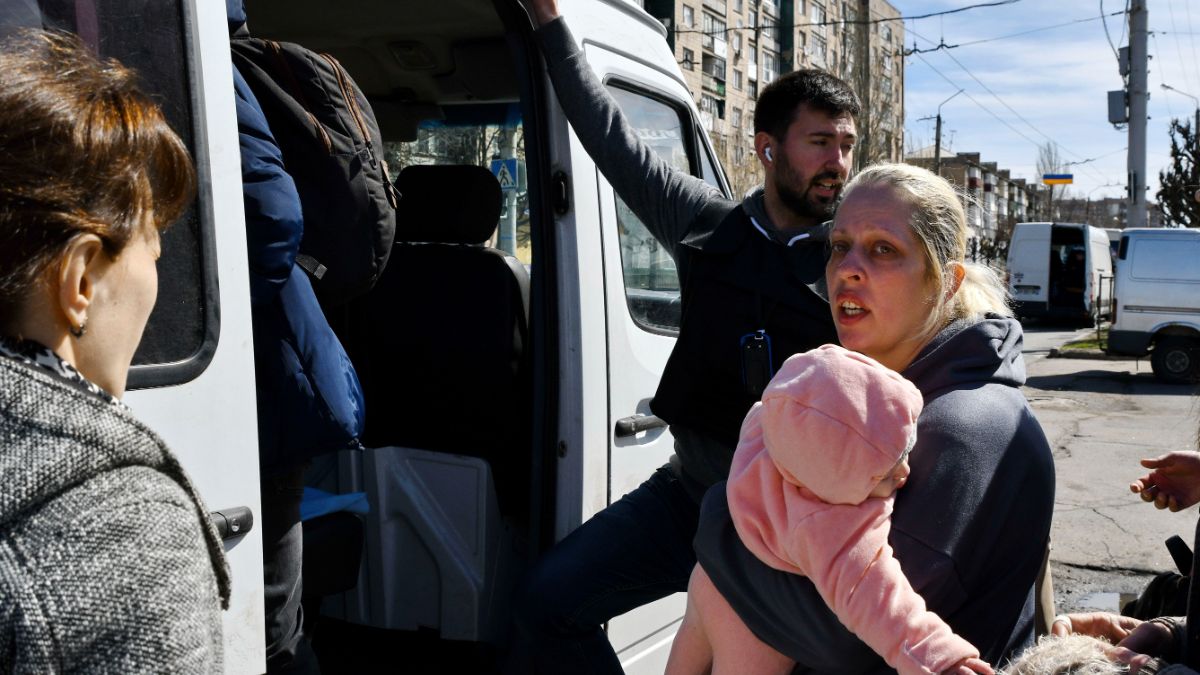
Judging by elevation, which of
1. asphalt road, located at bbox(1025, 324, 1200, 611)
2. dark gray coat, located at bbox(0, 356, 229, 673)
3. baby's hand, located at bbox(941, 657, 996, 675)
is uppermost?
dark gray coat, located at bbox(0, 356, 229, 673)

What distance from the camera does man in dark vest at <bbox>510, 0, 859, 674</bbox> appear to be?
266 centimetres

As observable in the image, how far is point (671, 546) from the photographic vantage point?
2801 mm

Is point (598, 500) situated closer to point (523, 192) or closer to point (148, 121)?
point (523, 192)

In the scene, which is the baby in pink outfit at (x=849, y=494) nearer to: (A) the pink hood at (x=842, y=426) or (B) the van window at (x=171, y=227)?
(A) the pink hood at (x=842, y=426)

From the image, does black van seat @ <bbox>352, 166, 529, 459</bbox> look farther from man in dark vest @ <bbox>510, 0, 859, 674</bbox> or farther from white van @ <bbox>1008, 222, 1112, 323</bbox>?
white van @ <bbox>1008, 222, 1112, 323</bbox>

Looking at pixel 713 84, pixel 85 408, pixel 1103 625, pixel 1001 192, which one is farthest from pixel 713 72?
pixel 85 408

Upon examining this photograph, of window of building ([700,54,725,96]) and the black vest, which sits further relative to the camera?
window of building ([700,54,725,96])

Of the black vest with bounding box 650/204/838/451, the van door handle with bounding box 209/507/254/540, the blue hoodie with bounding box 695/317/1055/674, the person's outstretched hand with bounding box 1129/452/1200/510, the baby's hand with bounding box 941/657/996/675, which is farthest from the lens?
the black vest with bounding box 650/204/838/451

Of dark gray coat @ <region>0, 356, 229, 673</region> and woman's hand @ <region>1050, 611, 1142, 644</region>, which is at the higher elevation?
dark gray coat @ <region>0, 356, 229, 673</region>

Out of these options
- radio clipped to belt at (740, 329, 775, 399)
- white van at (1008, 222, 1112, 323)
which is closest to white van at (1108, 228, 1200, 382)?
white van at (1008, 222, 1112, 323)

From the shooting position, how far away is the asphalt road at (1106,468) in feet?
20.8

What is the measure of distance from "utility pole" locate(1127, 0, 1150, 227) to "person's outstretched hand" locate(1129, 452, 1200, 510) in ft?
66.3

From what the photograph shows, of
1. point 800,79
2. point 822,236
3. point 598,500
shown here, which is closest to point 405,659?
point 598,500

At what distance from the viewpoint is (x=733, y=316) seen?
2.67 metres
